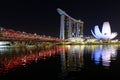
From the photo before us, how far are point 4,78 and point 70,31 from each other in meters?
166

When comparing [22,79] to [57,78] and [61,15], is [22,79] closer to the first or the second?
[57,78]

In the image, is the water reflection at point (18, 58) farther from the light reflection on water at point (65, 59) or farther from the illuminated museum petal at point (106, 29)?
the illuminated museum petal at point (106, 29)

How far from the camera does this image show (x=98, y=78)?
18.2m

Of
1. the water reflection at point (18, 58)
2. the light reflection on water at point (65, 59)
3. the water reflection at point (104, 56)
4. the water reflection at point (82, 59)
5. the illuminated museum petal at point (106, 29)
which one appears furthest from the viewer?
the illuminated museum petal at point (106, 29)

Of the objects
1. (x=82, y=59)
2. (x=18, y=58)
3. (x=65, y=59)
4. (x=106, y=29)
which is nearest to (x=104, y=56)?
(x=82, y=59)

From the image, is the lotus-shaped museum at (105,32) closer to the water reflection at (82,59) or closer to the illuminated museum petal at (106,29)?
the illuminated museum petal at (106,29)

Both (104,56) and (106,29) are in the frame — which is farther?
(106,29)

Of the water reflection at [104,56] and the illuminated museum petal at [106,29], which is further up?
the illuminated museum petal at [106,29]

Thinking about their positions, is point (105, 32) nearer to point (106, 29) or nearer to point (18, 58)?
point (106, 29)

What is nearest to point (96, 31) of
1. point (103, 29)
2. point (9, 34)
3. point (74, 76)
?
point (103, 29)

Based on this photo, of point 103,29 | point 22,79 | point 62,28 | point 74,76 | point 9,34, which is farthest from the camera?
point 103,29

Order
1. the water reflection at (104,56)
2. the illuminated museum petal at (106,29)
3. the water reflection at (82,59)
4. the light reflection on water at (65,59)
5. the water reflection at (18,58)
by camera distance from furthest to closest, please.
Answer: the illuminated museum petal at (106,29), the water reflection at (104,56), the water reflection at (18,58), the light reflection on water at (65,59), the water reflection at (82,59)

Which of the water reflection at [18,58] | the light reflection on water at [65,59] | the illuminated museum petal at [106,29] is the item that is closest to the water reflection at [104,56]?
the light reflection on water at [65,59]

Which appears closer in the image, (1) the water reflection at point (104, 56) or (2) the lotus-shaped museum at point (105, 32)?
(1) the water reflection at point (104, 56)
